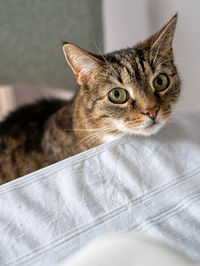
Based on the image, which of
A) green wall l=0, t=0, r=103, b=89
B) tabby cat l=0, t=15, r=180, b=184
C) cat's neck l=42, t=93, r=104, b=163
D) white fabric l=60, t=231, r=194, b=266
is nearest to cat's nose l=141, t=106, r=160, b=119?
tabby cat l=0, t=15, r=180, b=184

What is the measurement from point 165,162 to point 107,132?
0.94ft

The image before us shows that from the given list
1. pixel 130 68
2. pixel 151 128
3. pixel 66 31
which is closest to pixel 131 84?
pixel 130 68

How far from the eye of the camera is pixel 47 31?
5.00ft

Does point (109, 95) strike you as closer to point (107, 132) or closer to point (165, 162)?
point (107, 132)

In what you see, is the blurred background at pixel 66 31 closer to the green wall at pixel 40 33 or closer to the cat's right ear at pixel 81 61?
the green wall at pixel 40 33

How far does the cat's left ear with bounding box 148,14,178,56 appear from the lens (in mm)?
960

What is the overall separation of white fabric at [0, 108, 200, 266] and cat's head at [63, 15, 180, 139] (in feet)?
0.39

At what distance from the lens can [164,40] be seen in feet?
3.25

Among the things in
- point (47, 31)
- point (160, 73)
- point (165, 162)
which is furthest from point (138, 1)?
point (165, 162)

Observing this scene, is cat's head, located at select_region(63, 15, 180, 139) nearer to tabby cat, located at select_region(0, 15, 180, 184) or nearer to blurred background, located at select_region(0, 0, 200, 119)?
tabby cat, located at select_region(0, 15, 180, 184)

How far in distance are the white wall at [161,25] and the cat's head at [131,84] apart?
86cm

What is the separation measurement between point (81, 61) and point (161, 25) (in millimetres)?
1251

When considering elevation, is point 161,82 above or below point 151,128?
above

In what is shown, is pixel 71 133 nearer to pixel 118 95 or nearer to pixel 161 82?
pixel 118 95
